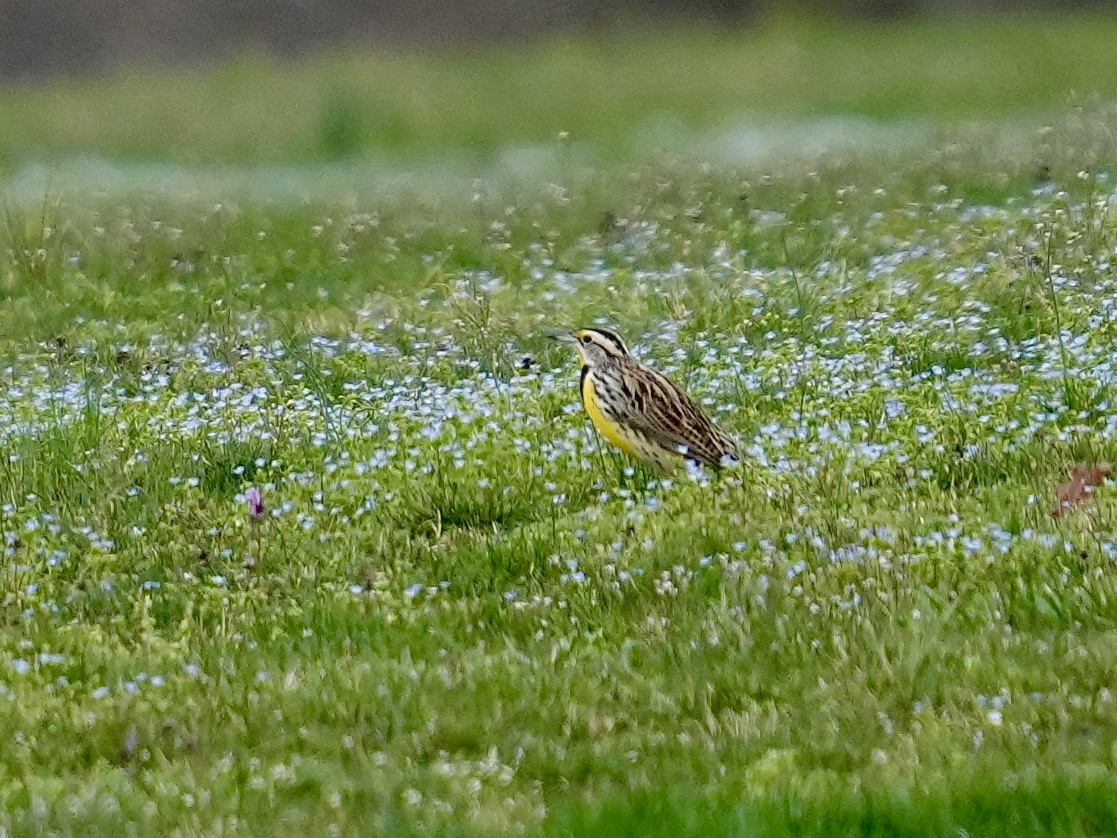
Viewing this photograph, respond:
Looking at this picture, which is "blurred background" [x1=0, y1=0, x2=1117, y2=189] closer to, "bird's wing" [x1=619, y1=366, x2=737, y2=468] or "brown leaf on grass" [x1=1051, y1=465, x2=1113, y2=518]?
"bird's wing" [x1=619, y1=366, x2=737, y2=468]

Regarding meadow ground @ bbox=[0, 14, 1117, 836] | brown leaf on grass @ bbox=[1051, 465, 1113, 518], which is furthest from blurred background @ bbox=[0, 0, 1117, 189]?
brown leaf on grass @ bbox=[1051, 465, 1113, 518]

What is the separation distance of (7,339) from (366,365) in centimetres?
309

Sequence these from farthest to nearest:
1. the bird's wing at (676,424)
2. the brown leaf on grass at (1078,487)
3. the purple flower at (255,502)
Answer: the bird's wing at (676,424)
the purple flower at (255,502)
the brown leaf on grass at (1078,487)

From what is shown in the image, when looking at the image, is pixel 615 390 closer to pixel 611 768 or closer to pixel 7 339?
pixel 611 768

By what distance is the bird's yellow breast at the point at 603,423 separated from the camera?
813cm

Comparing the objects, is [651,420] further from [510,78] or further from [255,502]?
[510,78]

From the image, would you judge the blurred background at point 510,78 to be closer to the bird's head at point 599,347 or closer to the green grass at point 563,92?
the green grass at point 563,92

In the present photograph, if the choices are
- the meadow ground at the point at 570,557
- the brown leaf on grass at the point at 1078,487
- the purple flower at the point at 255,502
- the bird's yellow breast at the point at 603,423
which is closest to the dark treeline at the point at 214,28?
the meadow ground at the point at 570,557

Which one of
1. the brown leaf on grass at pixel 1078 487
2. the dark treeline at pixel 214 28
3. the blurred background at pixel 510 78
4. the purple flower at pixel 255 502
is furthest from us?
the dark treeline at pixel 214 28

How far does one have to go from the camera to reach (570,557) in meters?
7.17

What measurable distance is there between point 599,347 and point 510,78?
1697 cm

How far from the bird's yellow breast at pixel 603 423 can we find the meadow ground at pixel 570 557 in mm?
141

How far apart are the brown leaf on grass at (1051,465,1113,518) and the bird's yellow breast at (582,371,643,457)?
190 centimetres

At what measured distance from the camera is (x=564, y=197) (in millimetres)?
16219
